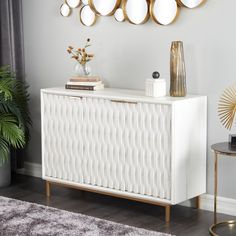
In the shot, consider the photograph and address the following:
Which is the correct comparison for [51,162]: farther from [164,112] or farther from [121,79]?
[164,112]

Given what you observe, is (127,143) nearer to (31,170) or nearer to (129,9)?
(129,9)

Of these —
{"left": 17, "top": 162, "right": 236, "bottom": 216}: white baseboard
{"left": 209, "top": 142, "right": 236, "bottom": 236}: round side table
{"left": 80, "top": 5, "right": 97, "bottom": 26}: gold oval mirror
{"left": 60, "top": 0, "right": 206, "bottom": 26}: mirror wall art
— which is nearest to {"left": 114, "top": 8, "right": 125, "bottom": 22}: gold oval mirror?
{"left": 60, "top": 0, "right": 206, "bottom": 26}: mirror wall art

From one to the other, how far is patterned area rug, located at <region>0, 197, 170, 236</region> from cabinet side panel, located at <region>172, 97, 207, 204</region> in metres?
0.44

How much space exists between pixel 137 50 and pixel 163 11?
1.27ft

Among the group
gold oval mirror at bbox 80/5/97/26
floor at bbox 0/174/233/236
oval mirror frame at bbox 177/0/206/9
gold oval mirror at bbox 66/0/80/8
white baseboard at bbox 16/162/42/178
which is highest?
gold oval mirror at bbox 66/0/80/8

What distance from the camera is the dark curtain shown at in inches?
199

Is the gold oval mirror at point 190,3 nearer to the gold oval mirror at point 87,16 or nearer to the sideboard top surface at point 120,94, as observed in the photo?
the sideboard top surface at point 120,94

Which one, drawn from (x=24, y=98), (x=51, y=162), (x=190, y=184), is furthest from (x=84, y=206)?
(x=24, y=98)

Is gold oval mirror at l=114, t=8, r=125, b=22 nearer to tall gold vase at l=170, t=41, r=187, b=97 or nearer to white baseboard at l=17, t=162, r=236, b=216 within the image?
tall gold vase at l=170, t=41, r=187, b=97

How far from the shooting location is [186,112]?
4055mm

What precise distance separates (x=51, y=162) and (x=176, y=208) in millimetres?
1005

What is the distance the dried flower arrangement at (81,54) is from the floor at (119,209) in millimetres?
1008

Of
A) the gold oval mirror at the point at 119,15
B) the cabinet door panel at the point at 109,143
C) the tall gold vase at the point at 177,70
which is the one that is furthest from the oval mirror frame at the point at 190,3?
the cabinet door panel at the point at 109,143

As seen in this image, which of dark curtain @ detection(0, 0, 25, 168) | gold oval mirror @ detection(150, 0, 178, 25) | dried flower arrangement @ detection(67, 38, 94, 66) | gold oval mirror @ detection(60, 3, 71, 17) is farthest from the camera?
dark curtain @ detection(0, 0, 25, 168)
